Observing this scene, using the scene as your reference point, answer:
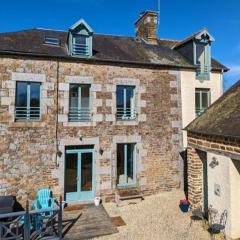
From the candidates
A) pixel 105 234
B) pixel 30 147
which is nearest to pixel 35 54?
pixel 30 147

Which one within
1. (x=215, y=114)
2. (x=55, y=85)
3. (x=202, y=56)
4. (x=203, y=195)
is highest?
(x=202, y=56)

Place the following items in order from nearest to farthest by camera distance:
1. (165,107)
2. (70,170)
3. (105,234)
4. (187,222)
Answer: (105,234) → (187,222) → (70,170) → (165,107)

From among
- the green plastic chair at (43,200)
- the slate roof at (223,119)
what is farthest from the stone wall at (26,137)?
the slate roof at (223,119)

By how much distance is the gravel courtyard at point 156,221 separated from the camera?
8578mm

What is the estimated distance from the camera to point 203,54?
46.6 feet

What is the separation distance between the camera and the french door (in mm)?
11703

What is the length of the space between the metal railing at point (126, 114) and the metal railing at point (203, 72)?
13.1ft

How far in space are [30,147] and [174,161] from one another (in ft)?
21.7

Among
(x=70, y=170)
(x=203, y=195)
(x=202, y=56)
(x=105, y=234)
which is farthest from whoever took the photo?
(x=202, y=56)

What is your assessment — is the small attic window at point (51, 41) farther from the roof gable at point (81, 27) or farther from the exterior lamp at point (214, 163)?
the exterior lamp at point (214, 163)

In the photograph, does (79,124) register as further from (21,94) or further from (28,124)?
(21,94)

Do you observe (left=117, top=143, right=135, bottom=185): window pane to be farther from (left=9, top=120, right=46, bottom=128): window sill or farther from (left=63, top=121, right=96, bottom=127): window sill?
(left=9, top=120, right=46, bottom=128): window sill

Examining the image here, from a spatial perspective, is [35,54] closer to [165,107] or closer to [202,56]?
[165,107]

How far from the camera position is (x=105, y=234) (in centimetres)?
878
